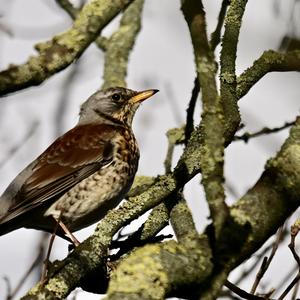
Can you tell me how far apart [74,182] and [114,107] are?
4.32 ft

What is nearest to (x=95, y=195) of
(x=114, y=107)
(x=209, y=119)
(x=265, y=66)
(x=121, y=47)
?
(x=114, y=107)

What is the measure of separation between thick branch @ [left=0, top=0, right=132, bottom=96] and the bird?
2205 millimetres

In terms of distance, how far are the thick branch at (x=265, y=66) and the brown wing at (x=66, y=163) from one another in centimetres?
219

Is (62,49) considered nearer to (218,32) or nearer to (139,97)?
(218,32)

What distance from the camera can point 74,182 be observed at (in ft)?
19.6

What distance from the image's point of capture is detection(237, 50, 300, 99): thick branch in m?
3.90

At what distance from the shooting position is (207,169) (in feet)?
8.59

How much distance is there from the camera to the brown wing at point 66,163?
573 centimetres

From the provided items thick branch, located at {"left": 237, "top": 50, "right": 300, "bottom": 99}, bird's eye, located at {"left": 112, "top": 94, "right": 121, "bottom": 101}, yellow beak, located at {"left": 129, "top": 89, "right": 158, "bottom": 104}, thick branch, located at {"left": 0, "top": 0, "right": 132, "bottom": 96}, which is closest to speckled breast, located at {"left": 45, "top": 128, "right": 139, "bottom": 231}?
bird's eye, located at {"left": 112, "top": 94, "right": 121, "bottom": 101}

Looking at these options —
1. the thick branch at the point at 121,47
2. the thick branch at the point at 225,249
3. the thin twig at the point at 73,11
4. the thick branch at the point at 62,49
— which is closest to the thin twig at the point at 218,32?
the thick branch at the point at 62,49

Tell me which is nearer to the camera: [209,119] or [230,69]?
[209,119]

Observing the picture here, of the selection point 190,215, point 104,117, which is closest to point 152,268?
point 190,215

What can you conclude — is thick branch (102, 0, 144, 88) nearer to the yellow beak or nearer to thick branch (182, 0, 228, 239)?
the yellow beak

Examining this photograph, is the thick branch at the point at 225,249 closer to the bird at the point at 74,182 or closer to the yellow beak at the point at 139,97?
the bird at the point at 74,182
